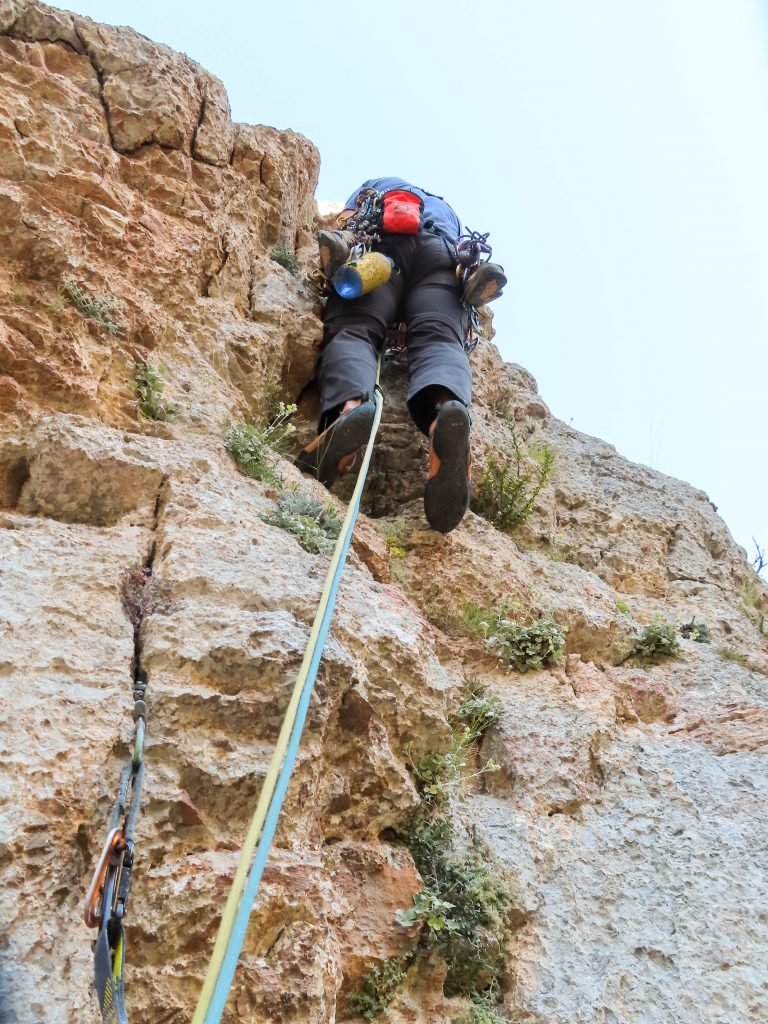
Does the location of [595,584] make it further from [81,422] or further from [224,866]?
[224,866]

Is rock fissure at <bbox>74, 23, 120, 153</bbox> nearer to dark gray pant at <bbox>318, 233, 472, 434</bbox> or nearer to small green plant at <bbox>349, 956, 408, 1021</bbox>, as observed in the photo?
dark gray pant at <bbox>318, 233, 472, 434</bbox>

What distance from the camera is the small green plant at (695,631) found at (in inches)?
199

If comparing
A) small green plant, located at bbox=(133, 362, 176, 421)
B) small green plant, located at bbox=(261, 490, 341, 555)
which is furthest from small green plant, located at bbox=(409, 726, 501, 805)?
small green plant, located at bbox=(133, 362, 176, 421)

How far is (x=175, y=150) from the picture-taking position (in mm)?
5254

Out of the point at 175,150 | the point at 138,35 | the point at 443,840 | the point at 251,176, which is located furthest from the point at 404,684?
the point at 138,35

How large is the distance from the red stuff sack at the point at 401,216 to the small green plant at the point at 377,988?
14.1 feet

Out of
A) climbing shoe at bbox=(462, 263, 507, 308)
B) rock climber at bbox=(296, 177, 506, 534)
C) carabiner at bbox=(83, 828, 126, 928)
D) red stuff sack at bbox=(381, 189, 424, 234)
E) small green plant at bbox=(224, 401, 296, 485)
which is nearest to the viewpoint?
carabiner at bbox=(83, 828, 126, 928)

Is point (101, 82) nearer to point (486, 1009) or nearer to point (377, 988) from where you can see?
point (377, 988)

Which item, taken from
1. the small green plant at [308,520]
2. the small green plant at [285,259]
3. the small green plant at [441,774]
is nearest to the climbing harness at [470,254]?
the small green plant at [285,259]

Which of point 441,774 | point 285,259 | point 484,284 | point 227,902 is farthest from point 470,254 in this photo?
point 227,902

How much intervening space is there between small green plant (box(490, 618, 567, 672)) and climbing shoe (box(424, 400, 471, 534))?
0.65m

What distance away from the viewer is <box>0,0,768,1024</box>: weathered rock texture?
7.18 ft

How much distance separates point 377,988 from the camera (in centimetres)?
259

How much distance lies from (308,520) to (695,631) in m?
2.53
